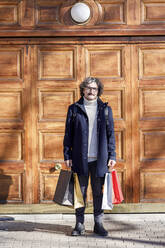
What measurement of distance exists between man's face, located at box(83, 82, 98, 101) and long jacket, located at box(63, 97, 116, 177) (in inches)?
4.6

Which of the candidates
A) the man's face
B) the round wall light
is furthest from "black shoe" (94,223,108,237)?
the round wall light

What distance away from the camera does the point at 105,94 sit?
7.18 m

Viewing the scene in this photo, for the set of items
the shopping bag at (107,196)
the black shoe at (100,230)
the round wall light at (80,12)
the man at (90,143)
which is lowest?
the black shoe at (100,230)

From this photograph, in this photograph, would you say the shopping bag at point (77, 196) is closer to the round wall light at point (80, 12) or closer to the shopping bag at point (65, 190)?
the shopping bag at point (65, 190)

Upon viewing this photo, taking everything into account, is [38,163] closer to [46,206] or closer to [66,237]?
[46,206]

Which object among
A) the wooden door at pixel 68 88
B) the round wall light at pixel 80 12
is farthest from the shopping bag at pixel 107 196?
the round wall light at pixel 80 12

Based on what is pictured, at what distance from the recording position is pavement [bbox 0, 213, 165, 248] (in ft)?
18.3

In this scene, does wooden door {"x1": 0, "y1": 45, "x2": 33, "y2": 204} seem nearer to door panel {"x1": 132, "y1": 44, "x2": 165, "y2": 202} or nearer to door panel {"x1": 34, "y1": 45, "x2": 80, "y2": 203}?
door panel {"x1": 34, "y1": 45, "x2": 80, "y2": 203}

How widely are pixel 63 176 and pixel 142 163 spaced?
1.74m

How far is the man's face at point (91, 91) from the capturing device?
5.78 metres

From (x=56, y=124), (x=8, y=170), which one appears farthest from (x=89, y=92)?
(x=8, y=170)

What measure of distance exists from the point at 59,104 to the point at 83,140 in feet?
4.99

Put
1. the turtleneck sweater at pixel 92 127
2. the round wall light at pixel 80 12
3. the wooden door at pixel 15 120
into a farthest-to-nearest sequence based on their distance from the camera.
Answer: the wooden door at pixel 15 120
the round wall light at pixel 80 12
the turtleneck sweater at pixel 92 127

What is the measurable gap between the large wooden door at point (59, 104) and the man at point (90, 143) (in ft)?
4.22
